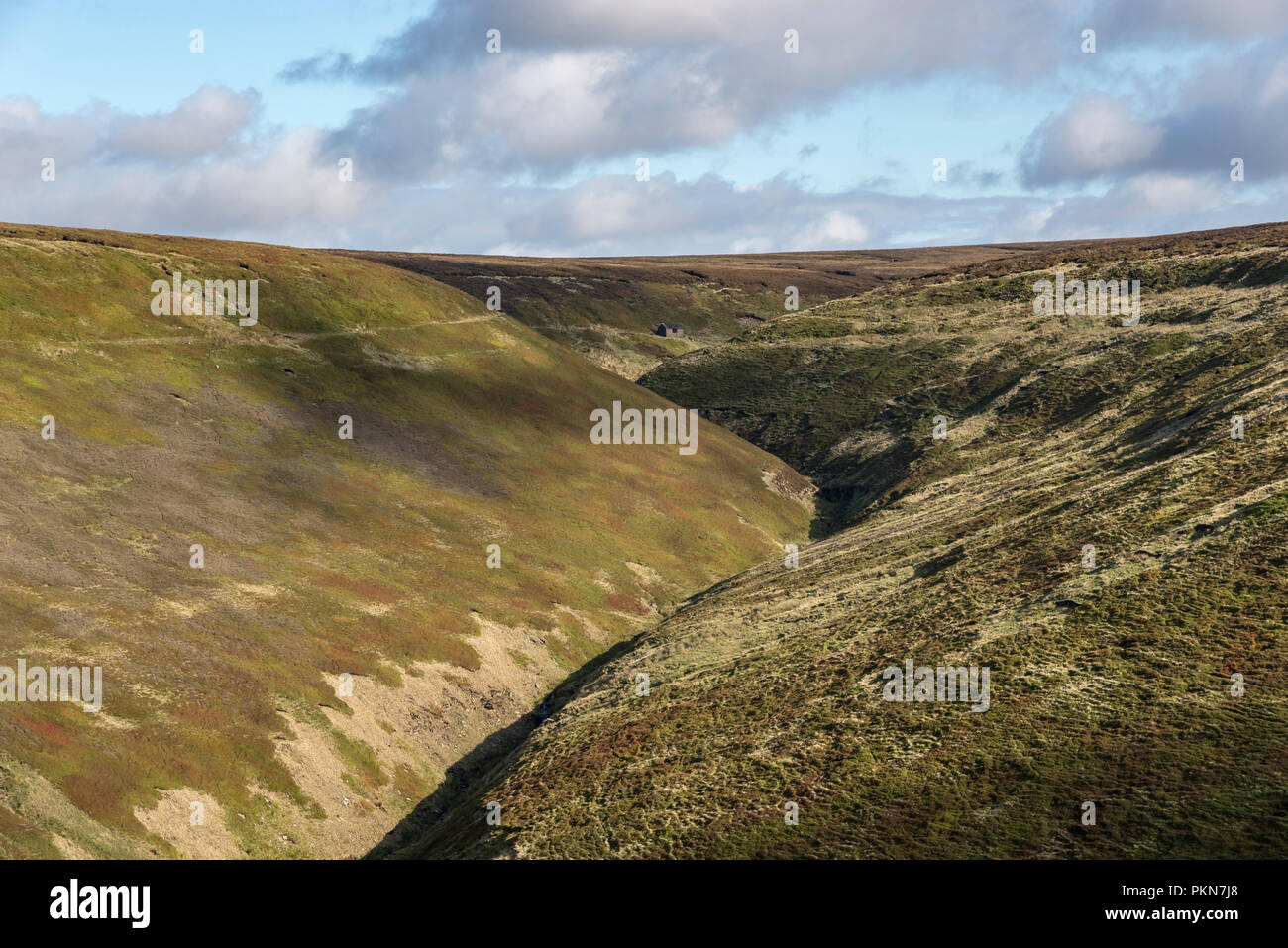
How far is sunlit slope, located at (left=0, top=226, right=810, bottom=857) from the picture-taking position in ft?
131

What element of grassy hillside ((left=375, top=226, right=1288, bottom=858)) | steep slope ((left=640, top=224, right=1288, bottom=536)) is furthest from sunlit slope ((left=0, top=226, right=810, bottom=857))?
steep slope ((left=640, top=224, right=1288, bottom=536))

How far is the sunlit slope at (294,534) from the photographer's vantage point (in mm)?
39781

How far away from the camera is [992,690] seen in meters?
34.9

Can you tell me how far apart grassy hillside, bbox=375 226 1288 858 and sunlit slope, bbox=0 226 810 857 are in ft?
16.2

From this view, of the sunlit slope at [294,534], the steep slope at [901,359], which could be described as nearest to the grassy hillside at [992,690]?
the sunlit slope at [294,534]

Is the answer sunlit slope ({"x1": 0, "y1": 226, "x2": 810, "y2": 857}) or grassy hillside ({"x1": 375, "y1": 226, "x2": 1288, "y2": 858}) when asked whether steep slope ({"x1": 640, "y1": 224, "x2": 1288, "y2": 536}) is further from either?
grassy hillside ({"x1": 375, "y1": 226, "x2": 1288, "y2": 858})

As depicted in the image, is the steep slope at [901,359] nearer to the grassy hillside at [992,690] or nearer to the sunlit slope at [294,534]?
the sunlit slope at [294,534]
